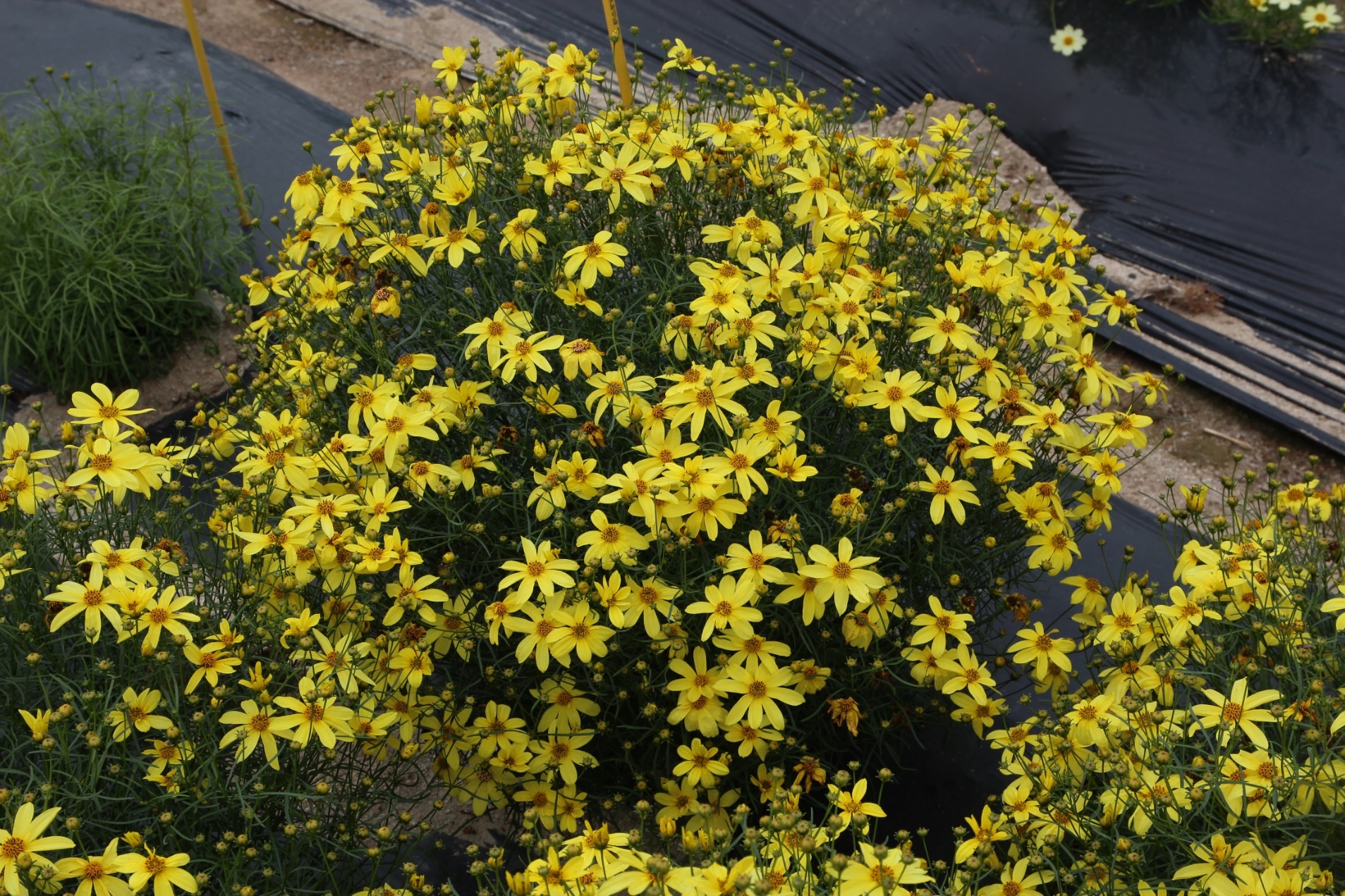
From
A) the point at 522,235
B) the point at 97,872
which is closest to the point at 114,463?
the point at 97,872

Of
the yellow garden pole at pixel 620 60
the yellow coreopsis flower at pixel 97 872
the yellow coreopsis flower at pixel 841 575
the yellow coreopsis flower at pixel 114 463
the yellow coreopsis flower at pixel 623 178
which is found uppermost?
the yellow garden pole at pixel 620 60

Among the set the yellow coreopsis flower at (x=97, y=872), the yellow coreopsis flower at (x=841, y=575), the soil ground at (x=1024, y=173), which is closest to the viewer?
the yellow coreopsis flower at (x=97, y=872)

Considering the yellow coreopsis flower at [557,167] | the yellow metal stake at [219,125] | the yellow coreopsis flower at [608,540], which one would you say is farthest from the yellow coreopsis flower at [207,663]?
the yellow metal stake at [219,125]

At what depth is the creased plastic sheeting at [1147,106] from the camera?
501cm

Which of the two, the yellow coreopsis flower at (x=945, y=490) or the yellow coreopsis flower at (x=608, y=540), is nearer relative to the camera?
the yellow coreopsis flower at (x=608, y=540)

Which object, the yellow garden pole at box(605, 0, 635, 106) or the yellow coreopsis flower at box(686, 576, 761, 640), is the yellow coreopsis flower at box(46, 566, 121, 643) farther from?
the yellow garden pole at box(605, 0, 635, 106)

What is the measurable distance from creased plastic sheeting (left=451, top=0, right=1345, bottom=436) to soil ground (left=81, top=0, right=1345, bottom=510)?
0.11 m

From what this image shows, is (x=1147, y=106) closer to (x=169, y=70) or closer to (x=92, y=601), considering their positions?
(x=169, y=70)

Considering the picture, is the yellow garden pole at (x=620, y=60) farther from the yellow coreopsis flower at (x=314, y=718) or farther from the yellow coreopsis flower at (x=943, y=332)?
the yellow coreopsis flower at (x=314, y=718)

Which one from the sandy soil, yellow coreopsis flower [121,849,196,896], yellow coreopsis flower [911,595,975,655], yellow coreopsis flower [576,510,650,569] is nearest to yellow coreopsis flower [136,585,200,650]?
yellow coreopsis flower [121,849,196,896]

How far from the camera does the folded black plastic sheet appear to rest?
5.48 m

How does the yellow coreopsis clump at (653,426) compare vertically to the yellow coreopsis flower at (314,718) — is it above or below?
above

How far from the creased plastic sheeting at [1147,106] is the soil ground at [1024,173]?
0.11 m

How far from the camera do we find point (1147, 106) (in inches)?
215
